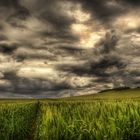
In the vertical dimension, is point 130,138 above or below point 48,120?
below

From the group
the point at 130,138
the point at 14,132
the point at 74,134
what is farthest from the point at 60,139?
the point at 14,132

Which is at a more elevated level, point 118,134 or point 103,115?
point 103,115

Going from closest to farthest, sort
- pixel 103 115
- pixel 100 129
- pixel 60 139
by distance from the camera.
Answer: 1. pixel 100 129
2. pixel 60 139
3. pixel 103 115

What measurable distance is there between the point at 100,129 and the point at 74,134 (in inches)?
23.7

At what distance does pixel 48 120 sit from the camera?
812 cm

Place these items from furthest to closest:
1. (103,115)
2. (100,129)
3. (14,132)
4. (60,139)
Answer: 1. (14,132)
2. (103,115)
3. (60,139)
4. (100,129)

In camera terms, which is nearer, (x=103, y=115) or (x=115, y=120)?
(x=115, y=120)

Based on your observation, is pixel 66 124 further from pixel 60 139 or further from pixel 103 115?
pixel 103 115

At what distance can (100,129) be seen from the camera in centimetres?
643

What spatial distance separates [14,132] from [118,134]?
16.7 ft

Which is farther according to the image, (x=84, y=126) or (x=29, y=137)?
(x=29, y=137)

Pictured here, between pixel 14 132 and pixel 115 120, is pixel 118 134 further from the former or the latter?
pixel 14 132

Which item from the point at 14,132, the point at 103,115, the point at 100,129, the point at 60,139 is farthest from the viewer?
the point at 14,132

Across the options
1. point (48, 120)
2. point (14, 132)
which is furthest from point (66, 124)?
point (14, 132)
